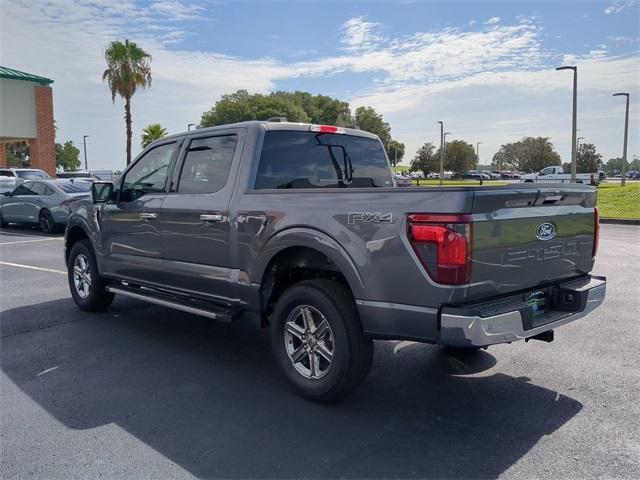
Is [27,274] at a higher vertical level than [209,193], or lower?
lower

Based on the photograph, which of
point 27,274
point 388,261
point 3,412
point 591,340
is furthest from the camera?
point 27,274

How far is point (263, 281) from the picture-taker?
14.5ft

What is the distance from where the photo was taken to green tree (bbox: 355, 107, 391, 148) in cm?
9332

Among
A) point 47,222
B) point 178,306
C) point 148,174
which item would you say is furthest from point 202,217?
point 47,222

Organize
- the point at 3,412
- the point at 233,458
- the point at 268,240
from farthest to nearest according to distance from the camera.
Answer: the point at 268,240 → the point at 3,412 → the point at 233,458

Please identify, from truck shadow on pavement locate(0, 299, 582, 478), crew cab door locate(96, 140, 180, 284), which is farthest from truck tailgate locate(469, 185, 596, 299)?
crew cab door locate(96, 140, 180, 284)

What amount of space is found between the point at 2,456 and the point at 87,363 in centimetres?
158

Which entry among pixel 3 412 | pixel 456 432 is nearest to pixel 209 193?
pixel 3 412

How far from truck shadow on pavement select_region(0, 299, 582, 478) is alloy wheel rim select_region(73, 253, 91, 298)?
961mm

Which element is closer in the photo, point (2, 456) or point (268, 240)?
point (2, 456)

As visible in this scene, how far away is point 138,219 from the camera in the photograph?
5621 mm

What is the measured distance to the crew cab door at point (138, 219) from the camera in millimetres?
5445

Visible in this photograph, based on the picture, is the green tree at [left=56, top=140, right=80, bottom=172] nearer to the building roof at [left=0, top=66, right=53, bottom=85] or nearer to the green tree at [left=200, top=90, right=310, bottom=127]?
the green tree at [left=200, top=90, right=310, bottom=127]

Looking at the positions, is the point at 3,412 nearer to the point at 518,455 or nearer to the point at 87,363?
the point at 87,363
